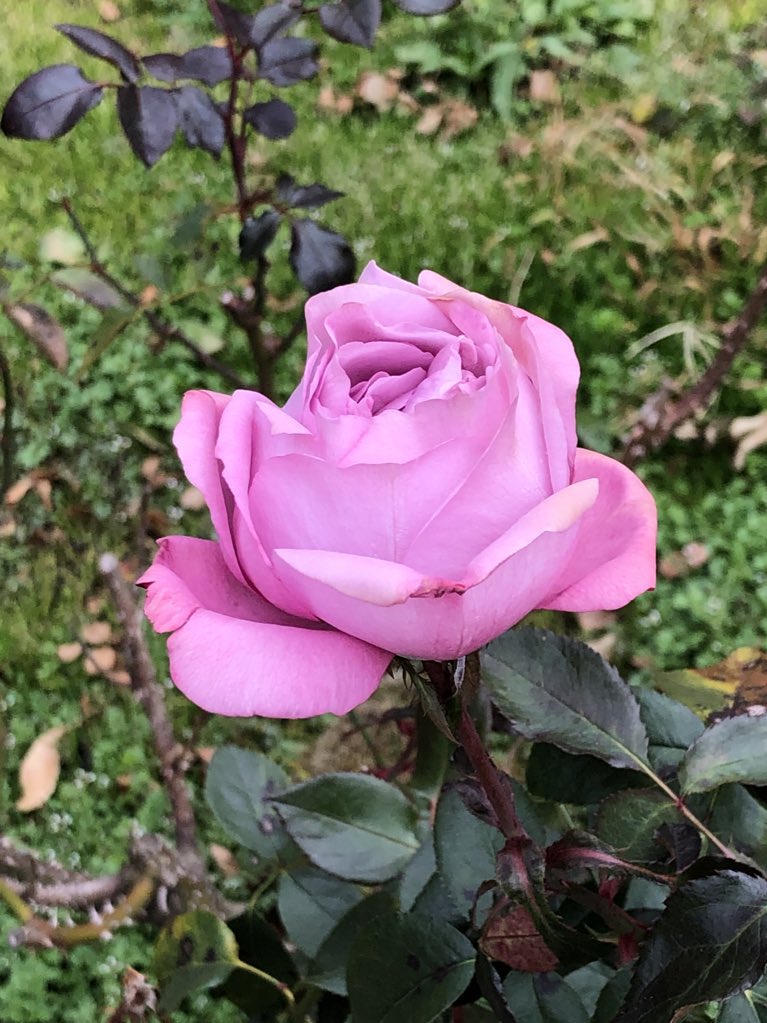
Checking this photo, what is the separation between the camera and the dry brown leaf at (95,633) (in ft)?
4.82

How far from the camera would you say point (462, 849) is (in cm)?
→ 54

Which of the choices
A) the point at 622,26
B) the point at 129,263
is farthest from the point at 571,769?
the point at 622,26

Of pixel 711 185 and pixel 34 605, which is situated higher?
pixel 711 185

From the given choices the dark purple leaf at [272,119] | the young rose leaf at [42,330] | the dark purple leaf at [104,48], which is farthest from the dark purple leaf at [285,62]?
the young rose leaf at [42,330]

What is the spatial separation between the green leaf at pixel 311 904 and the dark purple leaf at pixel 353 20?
67 cm

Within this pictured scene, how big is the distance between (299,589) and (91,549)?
1318 millimetres

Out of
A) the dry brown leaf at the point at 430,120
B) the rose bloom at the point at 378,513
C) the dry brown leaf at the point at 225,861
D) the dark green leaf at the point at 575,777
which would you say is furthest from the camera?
the dry brown leaf at the point at 430,120

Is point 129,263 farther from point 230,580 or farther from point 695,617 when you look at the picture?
point 230,580

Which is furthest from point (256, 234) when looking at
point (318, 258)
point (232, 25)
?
point (232, 25)

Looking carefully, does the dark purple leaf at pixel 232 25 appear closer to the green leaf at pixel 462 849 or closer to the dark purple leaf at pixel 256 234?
the dark purple leaf at pixel 256 234

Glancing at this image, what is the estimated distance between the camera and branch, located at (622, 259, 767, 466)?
130cm

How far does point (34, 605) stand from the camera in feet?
4.92

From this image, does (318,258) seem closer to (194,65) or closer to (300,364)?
(194,65)

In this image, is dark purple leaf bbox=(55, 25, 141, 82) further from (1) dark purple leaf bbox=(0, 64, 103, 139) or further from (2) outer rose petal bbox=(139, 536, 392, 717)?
(2) outer rose petal bbox=(139, 536, 392, 717)
